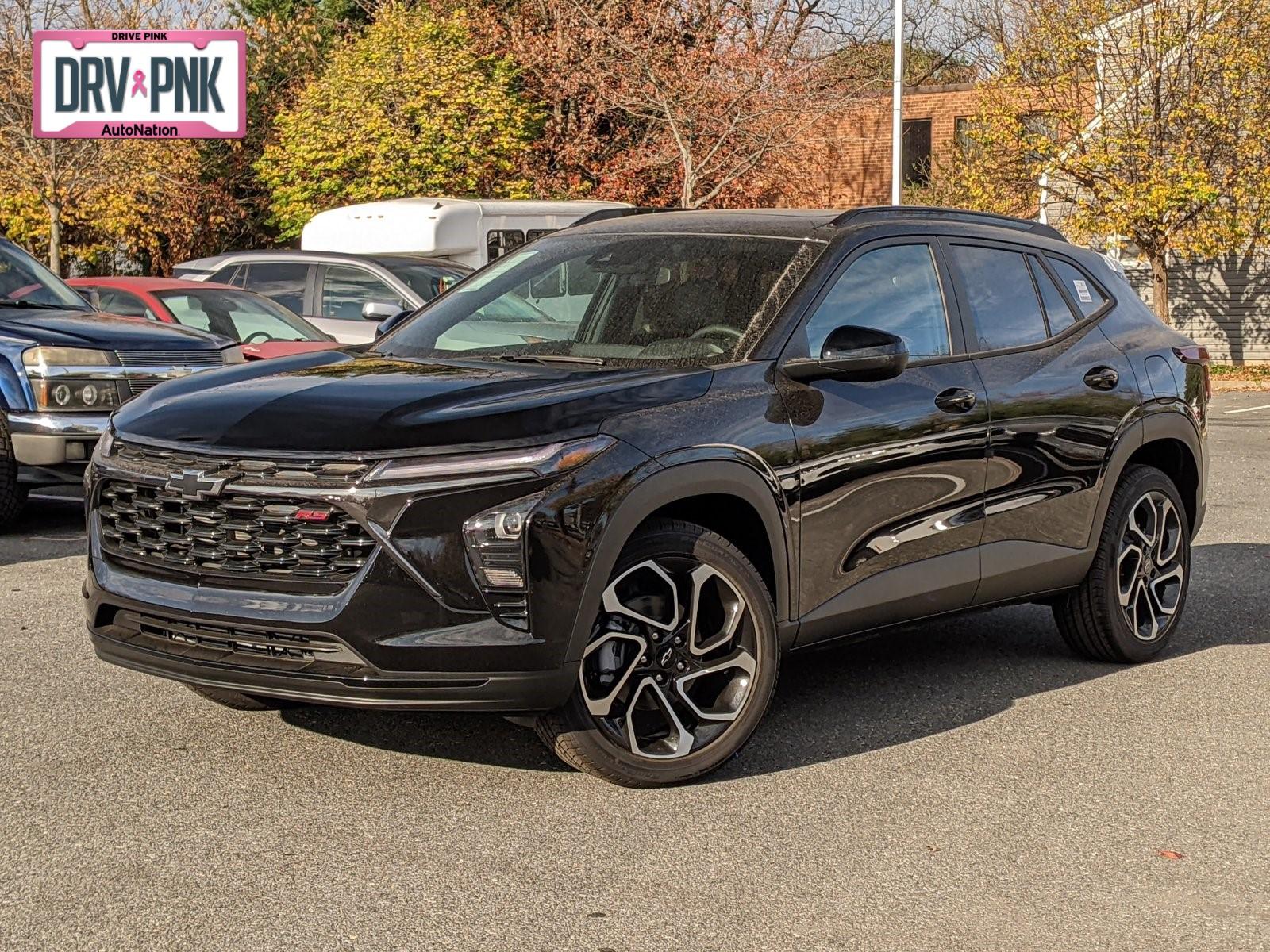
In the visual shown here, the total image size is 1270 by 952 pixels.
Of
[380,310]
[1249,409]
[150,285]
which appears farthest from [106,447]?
[1249,409]

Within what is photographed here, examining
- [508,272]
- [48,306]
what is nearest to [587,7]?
[48,306]

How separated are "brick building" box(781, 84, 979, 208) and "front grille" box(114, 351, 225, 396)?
30.0 metres

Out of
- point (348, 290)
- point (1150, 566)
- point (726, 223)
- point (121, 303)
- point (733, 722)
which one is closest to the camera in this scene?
point (733, 722)

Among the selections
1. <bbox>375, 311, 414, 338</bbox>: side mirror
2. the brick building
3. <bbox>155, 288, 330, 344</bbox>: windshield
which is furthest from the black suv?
the brick building

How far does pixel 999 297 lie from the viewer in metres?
6.50

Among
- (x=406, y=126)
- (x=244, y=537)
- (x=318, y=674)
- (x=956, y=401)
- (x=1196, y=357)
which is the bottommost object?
(x=318, y=674)

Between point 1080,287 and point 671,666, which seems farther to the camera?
point 1080,287

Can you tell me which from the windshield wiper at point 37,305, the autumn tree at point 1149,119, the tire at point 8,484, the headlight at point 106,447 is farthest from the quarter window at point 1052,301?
the autumn tree at point 1149,119

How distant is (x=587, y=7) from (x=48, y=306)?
22.3 metres

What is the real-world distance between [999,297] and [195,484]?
126 inches

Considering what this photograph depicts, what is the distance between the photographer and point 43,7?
32344 mm

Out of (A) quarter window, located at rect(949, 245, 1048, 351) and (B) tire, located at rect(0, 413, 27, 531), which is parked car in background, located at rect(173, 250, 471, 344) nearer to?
(B) tire, located at rect(0, 413, 27, 531)

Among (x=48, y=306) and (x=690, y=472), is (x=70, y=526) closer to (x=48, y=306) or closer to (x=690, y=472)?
(x=48, y=306)

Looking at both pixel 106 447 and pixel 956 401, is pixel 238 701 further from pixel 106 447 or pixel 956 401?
pixel 956 401
